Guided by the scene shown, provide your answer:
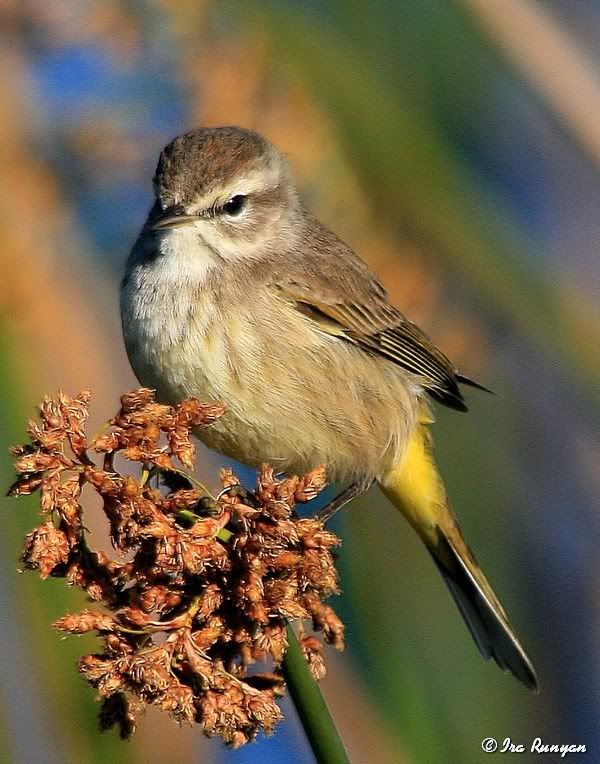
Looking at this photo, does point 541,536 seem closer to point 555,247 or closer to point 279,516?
point 555,247

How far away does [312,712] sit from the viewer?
1.84m

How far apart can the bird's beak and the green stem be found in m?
1.55

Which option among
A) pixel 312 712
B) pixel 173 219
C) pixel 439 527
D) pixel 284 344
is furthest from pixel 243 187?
pixel 312 712

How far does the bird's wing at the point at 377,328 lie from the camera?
3.72 m

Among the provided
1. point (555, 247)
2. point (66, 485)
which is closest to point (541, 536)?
point (555, 247)

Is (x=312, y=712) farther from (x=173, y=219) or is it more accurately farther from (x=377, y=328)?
(x=377, y=328)

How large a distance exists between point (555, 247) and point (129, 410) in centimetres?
158

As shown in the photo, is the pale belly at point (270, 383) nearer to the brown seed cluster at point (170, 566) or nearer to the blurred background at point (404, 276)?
the blurred background at point (404, 276)

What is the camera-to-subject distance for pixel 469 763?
2.65 m
